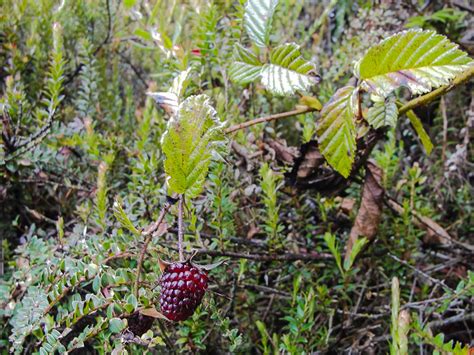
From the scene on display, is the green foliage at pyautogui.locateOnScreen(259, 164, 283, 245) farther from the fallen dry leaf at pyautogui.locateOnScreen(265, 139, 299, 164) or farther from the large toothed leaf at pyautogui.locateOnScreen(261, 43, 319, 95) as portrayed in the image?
the large toothed leaf at pyautogui.locateOnScreen(261, 43, 319, 95)

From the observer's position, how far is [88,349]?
78 cm

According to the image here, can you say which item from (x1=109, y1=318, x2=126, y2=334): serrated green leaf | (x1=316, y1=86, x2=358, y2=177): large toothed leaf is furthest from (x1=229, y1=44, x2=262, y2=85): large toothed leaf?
(x1=109, y1=318, x2=126, y2=334): serrated green leaf

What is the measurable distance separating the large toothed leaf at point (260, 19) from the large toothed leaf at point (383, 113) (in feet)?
0.61

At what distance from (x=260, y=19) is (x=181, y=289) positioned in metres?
0.41

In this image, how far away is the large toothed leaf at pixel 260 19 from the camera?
2.16 ft

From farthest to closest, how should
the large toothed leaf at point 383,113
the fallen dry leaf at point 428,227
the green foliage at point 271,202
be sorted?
the fallen dry leaf at point 428,227 → the green foliage at point 271,202 → the large toothed leaf at point 383,113

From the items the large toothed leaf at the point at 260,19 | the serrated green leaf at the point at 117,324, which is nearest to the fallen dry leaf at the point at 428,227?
the large toothed leaf at the point at 260,19

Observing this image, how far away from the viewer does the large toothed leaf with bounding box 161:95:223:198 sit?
1.69 feet

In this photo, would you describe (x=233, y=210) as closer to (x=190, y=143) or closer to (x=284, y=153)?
(x=284, y=153)

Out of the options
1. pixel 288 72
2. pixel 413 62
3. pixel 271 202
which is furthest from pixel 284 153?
pixel 413 62

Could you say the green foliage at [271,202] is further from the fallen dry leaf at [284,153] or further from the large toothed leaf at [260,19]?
the large toothed leaf at [260,19]

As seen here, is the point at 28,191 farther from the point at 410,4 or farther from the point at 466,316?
the point at 410,4

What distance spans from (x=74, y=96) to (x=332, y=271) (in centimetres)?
82

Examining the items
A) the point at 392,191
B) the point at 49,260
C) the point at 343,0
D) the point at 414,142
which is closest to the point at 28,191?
the point at 49,260
